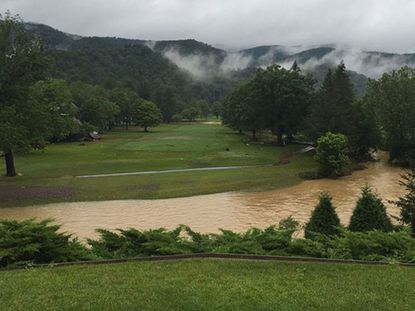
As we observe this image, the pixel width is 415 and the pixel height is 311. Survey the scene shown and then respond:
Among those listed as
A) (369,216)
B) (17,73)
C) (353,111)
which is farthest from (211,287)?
(353,111)

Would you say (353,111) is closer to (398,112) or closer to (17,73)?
(398,112)

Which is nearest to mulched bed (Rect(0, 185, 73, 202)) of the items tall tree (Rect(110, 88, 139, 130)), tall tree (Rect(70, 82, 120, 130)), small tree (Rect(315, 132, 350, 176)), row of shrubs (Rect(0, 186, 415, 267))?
row of shrubs (Rect(0, 186, 415, 267))

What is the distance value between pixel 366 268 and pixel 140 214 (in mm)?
21229

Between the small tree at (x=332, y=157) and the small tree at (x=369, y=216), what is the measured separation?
29.5 meters

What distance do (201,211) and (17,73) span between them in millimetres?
20197

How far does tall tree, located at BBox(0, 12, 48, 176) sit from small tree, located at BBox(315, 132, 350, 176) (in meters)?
28.5

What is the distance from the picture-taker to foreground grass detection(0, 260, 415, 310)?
29.6 feet

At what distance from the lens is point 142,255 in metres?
13.4

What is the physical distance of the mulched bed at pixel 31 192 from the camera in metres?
35.2

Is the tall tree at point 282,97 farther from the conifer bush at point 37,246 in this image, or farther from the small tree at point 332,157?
the conifer bush at point 37,246

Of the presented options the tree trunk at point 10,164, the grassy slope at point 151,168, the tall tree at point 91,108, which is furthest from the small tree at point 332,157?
the tall tree at point 91,108

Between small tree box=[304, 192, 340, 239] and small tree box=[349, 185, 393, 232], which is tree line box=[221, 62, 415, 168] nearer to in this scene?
small tree box=[349, 185, 393, 232]

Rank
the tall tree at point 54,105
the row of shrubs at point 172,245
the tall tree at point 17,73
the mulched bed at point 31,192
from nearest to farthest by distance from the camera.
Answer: the row of shrubs at point 172,245
the mulched bed at point 31,192
the tall tree at point 17,73
the tall tree at point 54,105

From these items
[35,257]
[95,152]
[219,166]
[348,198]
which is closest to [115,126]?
[95,152]
